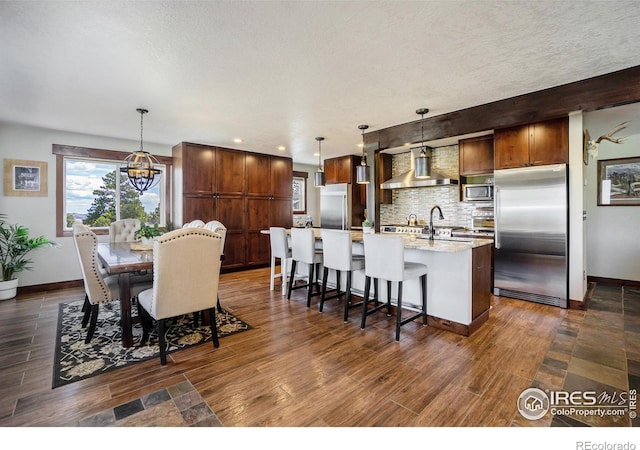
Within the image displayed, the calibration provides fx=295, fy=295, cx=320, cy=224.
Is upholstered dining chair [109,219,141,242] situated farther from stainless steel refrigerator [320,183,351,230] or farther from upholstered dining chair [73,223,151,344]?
stainless steel refrigerator [320,183,351,230]

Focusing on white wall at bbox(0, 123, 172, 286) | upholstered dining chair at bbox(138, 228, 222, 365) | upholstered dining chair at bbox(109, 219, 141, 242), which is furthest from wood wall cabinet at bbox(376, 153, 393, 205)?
white wall at bbox(0, 123, 172, 286)

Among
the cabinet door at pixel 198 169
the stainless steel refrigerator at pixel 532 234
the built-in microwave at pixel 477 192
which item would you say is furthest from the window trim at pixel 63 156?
the stainless steel refrigerator at pixel 532 234

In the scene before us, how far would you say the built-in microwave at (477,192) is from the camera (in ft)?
15.8

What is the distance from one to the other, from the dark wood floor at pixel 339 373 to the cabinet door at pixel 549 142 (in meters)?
1.87

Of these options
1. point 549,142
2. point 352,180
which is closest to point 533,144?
point 549,142

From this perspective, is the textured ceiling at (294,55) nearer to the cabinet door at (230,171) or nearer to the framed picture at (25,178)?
the framed picture at (25,178)

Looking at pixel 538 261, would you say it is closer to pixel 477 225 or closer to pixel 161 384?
pixel 477 225

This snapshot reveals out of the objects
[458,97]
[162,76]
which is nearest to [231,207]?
[162,76]

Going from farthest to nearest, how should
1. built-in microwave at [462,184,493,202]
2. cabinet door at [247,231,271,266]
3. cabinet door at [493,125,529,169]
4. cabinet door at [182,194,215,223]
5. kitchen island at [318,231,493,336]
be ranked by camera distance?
cabinet door at [247,231,271,266] < cabinet door at [182,194,215,223] < built-in microwave at [462,184,493,202] < cabinet door at [493,125,529,169] < kitchen island at [318,231,493,336]

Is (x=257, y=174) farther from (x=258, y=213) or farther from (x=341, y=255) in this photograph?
(x=341, y=255)

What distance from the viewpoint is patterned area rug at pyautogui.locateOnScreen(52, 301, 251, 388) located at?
7.39 ft

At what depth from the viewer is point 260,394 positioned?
1.93 metres

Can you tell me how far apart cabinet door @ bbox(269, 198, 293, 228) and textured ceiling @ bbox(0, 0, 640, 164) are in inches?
111

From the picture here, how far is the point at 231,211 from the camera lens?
5.96 meters
